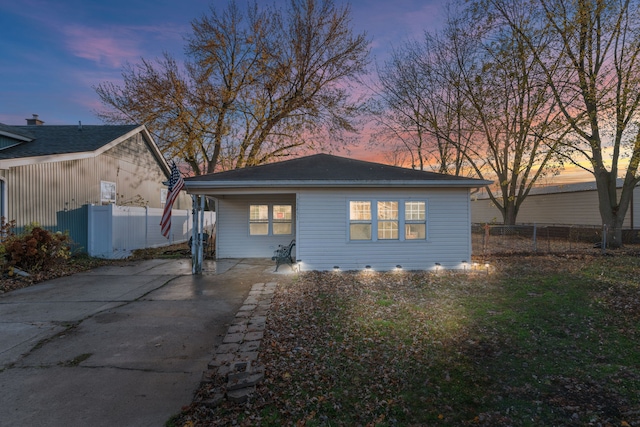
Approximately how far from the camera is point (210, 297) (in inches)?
279

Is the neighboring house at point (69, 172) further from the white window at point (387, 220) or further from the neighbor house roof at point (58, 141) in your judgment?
the white window at point (387, 220)

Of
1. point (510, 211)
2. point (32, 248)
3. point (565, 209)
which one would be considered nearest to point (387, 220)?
point (32, 248)

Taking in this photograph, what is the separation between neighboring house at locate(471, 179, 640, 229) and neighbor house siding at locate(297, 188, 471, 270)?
14490 mm

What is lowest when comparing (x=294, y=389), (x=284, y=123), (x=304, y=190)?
(x=294, y=389)

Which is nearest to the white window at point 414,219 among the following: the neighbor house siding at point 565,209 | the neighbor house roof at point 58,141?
the neighbor house roof at point 58,141

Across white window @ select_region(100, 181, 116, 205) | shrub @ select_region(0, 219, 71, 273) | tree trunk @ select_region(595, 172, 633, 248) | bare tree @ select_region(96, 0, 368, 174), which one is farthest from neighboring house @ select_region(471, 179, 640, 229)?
shrub @ select_region(0, 219, 71, 273)

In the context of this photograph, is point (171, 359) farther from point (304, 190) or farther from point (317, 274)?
point (304, 190)

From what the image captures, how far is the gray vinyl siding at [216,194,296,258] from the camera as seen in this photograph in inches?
500

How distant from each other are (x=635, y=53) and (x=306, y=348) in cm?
1731

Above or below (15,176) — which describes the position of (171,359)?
below

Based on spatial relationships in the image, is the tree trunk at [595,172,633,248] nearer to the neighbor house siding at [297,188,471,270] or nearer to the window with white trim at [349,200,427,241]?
the neighbor house siding at [297,188,471,270]

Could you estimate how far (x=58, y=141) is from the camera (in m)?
13.3

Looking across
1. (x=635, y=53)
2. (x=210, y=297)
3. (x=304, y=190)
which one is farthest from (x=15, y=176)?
(x=635, y=53)

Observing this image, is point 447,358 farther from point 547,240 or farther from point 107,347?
point 547,240
